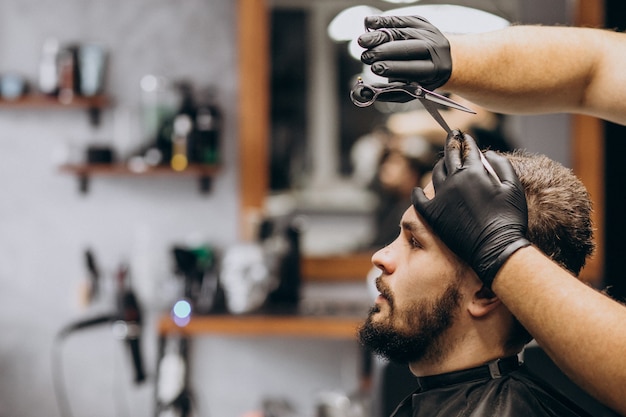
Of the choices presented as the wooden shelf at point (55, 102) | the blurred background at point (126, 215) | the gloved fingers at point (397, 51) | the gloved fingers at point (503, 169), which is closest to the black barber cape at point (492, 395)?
the gloved fingers at point (503, 169)

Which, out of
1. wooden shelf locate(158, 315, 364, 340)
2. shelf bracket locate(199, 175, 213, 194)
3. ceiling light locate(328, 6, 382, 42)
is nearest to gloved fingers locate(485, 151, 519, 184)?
wooden shelf locate(158, 315, 364, 340)

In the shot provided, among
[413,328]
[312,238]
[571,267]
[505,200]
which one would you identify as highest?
[505,200]

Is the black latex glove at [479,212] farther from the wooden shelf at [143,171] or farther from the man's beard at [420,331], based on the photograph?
the wooden shelf at [143,171]

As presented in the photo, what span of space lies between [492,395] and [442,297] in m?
0.21

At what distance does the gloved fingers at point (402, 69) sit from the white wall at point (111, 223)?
2483 mm

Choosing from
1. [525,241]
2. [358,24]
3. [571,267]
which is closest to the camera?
[525,241]

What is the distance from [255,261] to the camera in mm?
3414

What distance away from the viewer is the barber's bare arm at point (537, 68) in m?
1.48

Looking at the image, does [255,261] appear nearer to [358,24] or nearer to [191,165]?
[191,165]

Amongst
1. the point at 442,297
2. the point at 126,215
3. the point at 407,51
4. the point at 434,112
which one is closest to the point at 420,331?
the point at 442,297

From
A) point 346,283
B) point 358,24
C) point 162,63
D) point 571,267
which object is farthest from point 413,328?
point 358,24

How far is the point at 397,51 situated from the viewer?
1.33m

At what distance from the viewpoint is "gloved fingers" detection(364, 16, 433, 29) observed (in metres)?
1.40

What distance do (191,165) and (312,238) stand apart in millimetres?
1989
